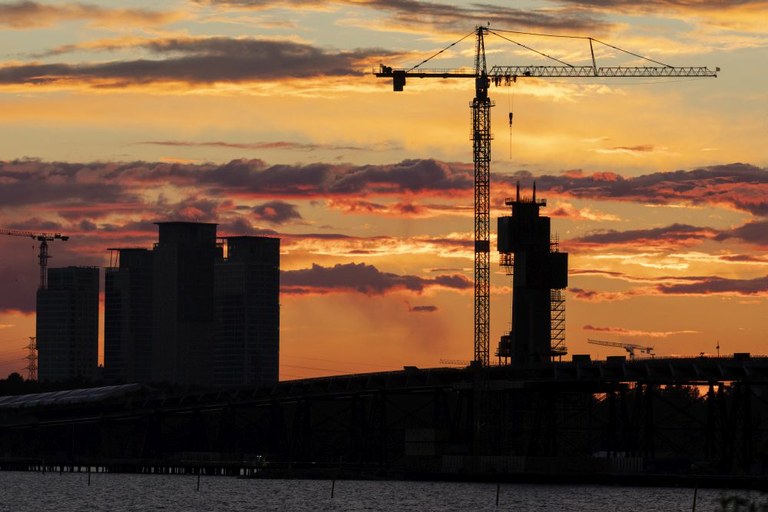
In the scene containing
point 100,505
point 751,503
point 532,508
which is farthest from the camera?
point 100,505

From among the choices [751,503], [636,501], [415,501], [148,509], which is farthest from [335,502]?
[751,503]

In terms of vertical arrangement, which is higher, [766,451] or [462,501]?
[766,451]

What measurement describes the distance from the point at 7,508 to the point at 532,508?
5816 cm

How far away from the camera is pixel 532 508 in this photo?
17625cm

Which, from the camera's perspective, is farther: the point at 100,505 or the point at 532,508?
the point at 100,505

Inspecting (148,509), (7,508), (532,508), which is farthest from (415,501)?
(7,508)

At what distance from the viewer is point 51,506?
186750 millimetres

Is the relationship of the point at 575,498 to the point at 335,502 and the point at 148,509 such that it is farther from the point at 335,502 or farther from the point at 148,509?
the point at 148,509

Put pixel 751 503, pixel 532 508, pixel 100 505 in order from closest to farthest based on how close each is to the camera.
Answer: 1. pixel 751 503
2. pixel 532 508
3. pixel 100 505

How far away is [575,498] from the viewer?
638 feet

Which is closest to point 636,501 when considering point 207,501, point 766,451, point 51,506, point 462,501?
point 462,501

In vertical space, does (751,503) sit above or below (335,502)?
above

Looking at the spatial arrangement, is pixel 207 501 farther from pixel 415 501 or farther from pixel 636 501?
pixel 636 501

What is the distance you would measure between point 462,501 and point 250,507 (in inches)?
961
